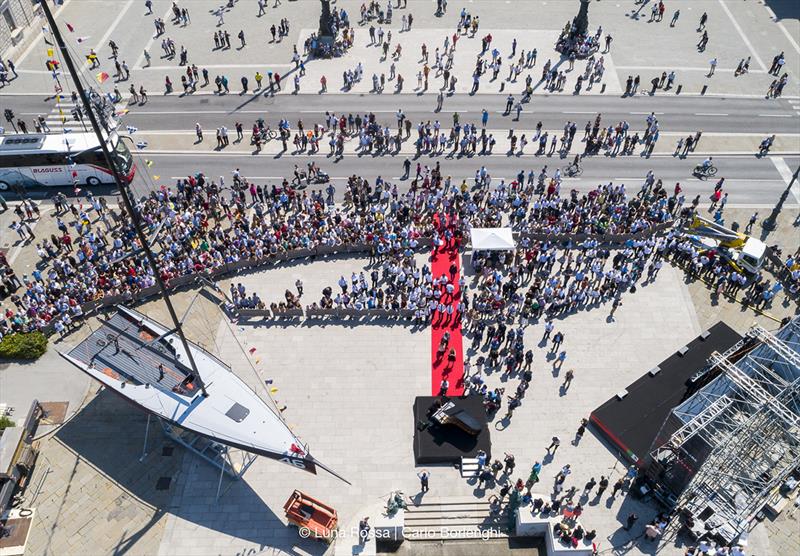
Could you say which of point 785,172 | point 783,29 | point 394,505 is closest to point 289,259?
point 394,505

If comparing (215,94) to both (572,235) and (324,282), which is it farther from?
(572,235)

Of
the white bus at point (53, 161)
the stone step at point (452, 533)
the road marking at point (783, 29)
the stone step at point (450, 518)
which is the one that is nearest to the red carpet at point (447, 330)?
the stone step at point (450, 518)

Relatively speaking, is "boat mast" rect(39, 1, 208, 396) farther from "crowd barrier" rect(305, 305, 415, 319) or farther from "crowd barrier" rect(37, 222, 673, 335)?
"crowd barrier" rect(305, 305, 415, 319)

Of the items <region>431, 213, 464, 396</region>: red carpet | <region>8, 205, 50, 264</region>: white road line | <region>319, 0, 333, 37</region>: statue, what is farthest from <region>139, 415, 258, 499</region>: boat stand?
<region>319, 0, 333, 37</region>: statue

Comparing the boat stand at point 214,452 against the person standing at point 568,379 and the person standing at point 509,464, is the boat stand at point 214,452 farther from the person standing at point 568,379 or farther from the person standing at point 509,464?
the person standing at point 568,379

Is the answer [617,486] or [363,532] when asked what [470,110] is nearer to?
[617,486]

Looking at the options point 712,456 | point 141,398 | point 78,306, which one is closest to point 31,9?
point 78,306
